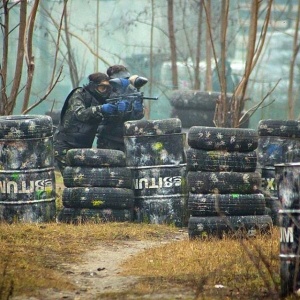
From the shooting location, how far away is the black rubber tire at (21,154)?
9.77 metres

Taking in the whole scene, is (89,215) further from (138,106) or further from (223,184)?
(138,106)

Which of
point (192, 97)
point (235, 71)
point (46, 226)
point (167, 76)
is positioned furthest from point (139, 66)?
point (46, 226)

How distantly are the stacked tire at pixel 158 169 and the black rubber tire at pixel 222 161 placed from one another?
1.34m

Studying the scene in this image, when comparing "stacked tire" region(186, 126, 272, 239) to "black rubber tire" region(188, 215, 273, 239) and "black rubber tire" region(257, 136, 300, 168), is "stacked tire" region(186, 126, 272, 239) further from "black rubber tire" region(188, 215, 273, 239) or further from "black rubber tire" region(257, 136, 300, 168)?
"black rubber tire" region(257, 136, 300, 168)

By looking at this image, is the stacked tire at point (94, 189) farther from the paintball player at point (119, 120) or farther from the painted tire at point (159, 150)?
the paintball player at point (119, 120)

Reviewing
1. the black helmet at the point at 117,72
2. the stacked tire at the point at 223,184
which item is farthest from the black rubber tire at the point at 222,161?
the black helmet at the point at 117,72

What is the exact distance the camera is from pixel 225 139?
9.01m

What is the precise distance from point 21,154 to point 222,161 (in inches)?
82.1

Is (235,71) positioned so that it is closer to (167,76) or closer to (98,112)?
(167,76)

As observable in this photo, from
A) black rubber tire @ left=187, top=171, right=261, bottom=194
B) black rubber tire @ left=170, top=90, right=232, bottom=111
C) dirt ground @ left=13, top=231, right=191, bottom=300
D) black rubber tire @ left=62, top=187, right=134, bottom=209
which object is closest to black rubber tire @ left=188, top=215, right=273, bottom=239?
black rubber tire @ left=187, top=171, right=261, bottom=194

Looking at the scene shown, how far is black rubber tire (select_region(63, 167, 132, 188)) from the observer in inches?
392

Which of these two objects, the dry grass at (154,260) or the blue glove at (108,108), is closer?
the dry grass at (154,260)

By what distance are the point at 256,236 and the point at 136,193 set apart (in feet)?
7.09

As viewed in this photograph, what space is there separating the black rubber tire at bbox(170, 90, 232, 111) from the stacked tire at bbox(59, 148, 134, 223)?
24.1 ft
